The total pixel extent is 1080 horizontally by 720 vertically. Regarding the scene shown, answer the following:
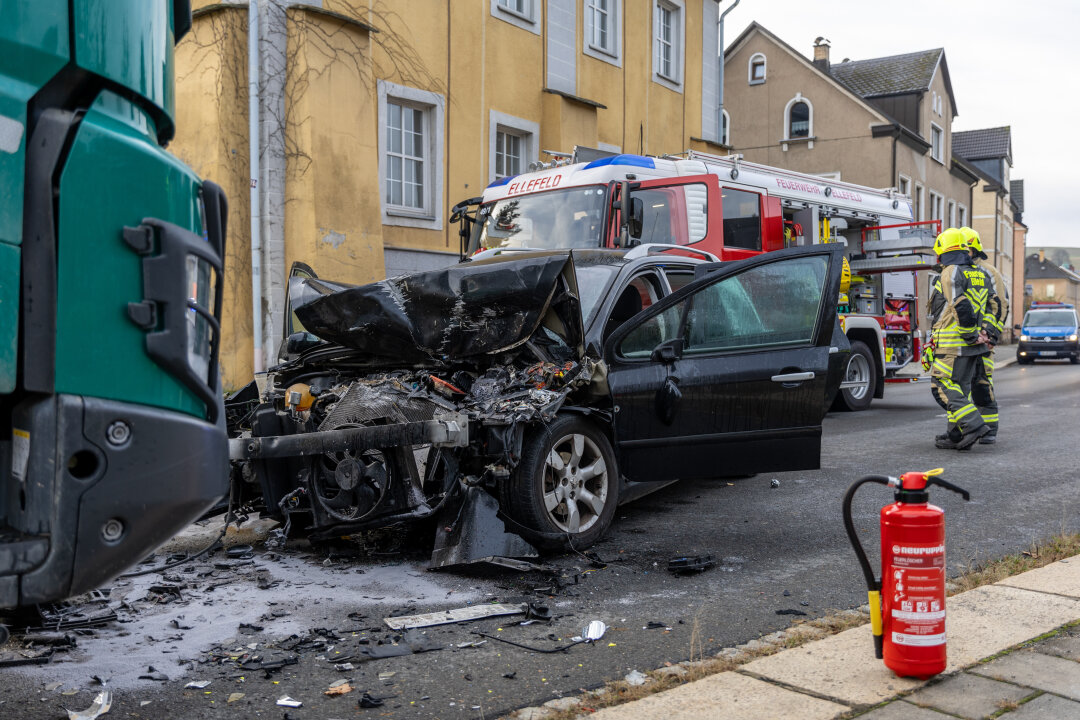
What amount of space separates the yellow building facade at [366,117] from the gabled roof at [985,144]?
43.8 metres

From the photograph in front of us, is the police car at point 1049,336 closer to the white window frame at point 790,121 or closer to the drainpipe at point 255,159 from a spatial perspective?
the white window frame at point 790,121

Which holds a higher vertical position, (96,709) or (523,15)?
(523,15)

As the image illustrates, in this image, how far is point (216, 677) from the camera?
356cm

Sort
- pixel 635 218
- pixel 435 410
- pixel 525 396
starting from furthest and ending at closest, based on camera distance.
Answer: pixel 635 218, pixel 525 396, pixel 435 410

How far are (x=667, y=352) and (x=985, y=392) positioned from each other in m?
5.02

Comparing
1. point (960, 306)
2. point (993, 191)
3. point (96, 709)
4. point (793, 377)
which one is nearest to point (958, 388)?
point (960, 306)

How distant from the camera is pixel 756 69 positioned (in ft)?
124

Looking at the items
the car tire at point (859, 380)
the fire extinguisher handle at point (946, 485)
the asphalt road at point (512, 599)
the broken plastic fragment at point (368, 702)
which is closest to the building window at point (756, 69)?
the car tire at point (859, 380)

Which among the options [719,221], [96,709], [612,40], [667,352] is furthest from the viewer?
[612,40]

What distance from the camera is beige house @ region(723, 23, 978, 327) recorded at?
35.6m

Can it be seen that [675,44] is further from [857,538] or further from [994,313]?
[857,538]

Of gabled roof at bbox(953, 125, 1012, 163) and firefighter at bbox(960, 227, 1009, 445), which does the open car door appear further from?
gabled roof at bbox(953, 125, 1012, 163)

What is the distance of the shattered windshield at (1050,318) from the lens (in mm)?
28484

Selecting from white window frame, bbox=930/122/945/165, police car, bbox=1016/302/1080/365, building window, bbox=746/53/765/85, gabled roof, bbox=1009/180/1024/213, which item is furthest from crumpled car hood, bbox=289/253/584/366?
gabled roof, bbox=1009/180/1024/213
